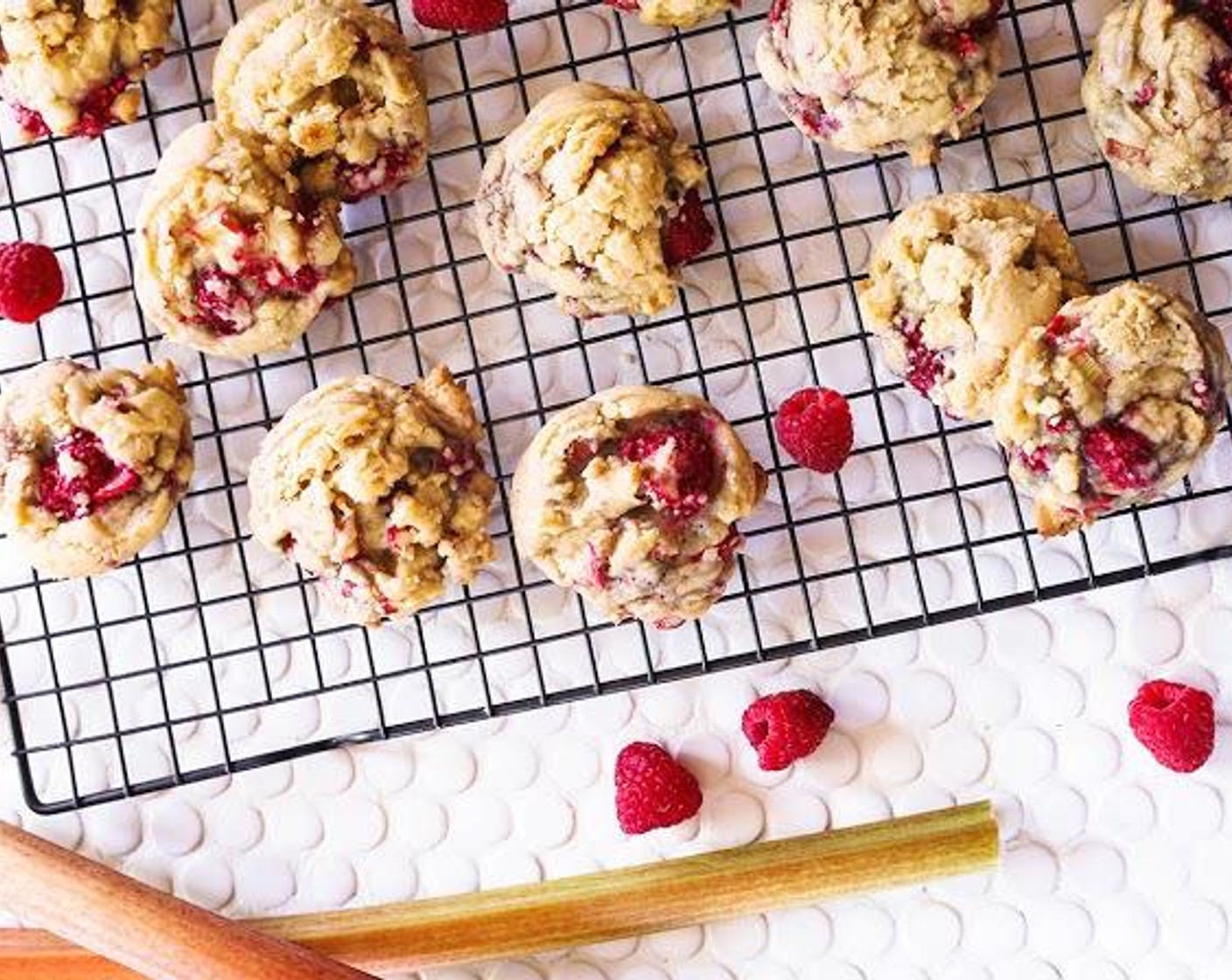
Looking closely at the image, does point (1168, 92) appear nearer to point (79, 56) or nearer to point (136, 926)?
point (79, 56)

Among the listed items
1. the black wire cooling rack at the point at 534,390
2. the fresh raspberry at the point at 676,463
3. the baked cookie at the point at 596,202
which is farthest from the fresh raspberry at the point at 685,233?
the fresh raspberry at the point at 676,463

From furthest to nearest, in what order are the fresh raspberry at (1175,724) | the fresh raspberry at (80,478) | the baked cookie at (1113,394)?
the fresh raspberry at (1175,724)
the fresh raspberry at (80,478)
the baked cookie at (1113,394)

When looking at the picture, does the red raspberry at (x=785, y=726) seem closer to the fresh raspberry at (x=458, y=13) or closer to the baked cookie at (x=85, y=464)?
the baked cookie at (x=85, y=464)

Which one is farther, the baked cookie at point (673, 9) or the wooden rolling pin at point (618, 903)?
the wooden rolling pin at point (618, 903)

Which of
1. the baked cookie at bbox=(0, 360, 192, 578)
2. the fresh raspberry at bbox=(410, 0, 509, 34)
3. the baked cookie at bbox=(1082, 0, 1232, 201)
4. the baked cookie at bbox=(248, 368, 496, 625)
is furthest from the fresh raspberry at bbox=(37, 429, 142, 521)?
the baked cookie at bbox=(1082, 0, 1232, 201)

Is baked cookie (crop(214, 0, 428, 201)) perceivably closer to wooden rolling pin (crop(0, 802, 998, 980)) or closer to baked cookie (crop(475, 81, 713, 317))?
baked cookie (crop(475, 81, 713, 317))

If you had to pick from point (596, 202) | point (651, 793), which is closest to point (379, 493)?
point (596, 202)
